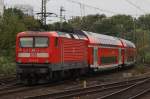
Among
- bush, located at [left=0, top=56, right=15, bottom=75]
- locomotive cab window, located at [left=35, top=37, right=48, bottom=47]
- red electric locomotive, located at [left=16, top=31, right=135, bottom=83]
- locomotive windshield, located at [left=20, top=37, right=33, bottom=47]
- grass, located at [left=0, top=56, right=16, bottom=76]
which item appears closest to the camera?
red electric locomotive, located at [left=16, top=31, right=135, bottom=83]

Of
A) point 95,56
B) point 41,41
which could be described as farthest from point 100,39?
point 41,41

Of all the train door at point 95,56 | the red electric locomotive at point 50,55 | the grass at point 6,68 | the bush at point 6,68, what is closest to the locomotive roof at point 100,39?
the train door at point 95,56

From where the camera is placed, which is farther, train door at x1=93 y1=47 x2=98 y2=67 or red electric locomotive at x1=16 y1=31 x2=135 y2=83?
train door at x1=93 y1=47 x2=98 y2=67

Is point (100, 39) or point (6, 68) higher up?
point (100, 39)

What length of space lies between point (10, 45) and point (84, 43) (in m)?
13.1

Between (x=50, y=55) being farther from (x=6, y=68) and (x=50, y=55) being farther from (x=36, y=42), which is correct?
(x=6, y=68)

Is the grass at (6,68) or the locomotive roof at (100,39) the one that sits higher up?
the locomotive roof at (100,39)

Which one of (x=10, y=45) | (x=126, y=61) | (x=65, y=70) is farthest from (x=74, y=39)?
(x=126, y=61)

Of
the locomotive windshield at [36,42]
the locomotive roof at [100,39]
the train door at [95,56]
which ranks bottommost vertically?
the train door at [95,56]

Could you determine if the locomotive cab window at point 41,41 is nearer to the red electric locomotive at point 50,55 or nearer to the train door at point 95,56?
the red electric locomotive at point 50,55

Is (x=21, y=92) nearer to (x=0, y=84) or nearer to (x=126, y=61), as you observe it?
→ (x=0, y=84)

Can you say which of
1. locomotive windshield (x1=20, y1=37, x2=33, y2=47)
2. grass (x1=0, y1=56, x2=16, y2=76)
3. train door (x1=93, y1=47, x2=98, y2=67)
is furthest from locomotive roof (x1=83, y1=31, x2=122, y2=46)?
locomotive windshield (x1=20, y1=37, x2=33, y2=47)

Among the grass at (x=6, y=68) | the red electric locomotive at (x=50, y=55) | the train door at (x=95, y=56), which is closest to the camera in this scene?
the red electric locomotive at (x=50, y=55)

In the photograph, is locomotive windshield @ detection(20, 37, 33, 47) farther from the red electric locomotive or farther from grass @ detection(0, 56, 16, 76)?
grass @ detection(0, 56, 16, 76)
